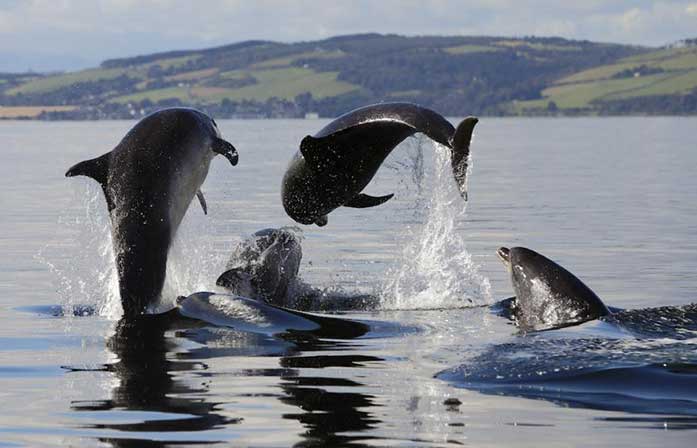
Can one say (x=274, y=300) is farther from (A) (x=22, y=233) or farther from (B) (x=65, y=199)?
(B) (x=65, y=199)

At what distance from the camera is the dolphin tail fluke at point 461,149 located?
16406mm

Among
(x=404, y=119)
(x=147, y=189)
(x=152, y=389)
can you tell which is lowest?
(x=152, y=389)

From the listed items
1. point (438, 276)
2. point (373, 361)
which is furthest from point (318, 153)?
point (373, 361)

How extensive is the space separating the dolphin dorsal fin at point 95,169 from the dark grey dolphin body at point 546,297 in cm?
549

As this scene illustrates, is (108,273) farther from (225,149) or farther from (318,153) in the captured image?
(318,153)

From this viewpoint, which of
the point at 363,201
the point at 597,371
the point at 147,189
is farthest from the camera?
the point at 363,201

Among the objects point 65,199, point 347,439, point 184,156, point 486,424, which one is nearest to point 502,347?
point 486,424

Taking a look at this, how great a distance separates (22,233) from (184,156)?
14301 mm

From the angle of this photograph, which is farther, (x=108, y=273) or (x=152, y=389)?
(x=108, y=273)

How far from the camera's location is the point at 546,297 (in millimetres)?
17703

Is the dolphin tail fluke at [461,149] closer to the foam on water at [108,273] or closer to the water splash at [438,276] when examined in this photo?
the water splash at [438,276]

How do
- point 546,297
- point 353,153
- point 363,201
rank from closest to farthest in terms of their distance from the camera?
point 546,297 < point 353,153 < point 363,201

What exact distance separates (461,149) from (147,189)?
13.7 feet

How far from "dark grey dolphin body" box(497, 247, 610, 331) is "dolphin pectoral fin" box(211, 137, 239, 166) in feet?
13.1
